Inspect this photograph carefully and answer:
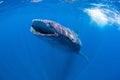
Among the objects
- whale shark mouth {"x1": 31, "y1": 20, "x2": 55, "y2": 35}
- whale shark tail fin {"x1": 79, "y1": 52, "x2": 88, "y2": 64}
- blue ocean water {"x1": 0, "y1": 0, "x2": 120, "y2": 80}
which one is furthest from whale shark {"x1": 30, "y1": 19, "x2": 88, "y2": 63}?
blue ocean water {"x1": 0, "y1": 0, "x2": 120, "y2": 80}

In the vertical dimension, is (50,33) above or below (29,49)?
below

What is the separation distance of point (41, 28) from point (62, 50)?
1246 millimetres

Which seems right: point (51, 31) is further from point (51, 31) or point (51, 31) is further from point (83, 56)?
point (83, 56)

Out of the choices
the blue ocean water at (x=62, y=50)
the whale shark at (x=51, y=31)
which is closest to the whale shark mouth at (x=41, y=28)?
the whale shark at (x=51, y=31)

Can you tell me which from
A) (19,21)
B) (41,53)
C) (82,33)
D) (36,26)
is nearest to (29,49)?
(41,53)

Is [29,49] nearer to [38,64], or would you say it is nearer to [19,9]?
[38,64]

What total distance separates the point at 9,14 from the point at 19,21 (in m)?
0.41

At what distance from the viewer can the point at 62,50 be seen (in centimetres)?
607

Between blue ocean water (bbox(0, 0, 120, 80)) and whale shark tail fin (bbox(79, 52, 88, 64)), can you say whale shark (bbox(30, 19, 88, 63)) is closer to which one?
whale shark tail fin (bbox(79, 52, 88, 64))

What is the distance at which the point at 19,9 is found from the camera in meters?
7.48

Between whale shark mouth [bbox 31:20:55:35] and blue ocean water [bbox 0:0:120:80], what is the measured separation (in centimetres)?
129

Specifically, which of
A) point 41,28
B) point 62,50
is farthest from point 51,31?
point 62,50

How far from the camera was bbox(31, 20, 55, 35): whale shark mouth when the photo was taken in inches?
193

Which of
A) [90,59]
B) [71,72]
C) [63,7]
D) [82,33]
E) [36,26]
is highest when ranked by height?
[63,7]
